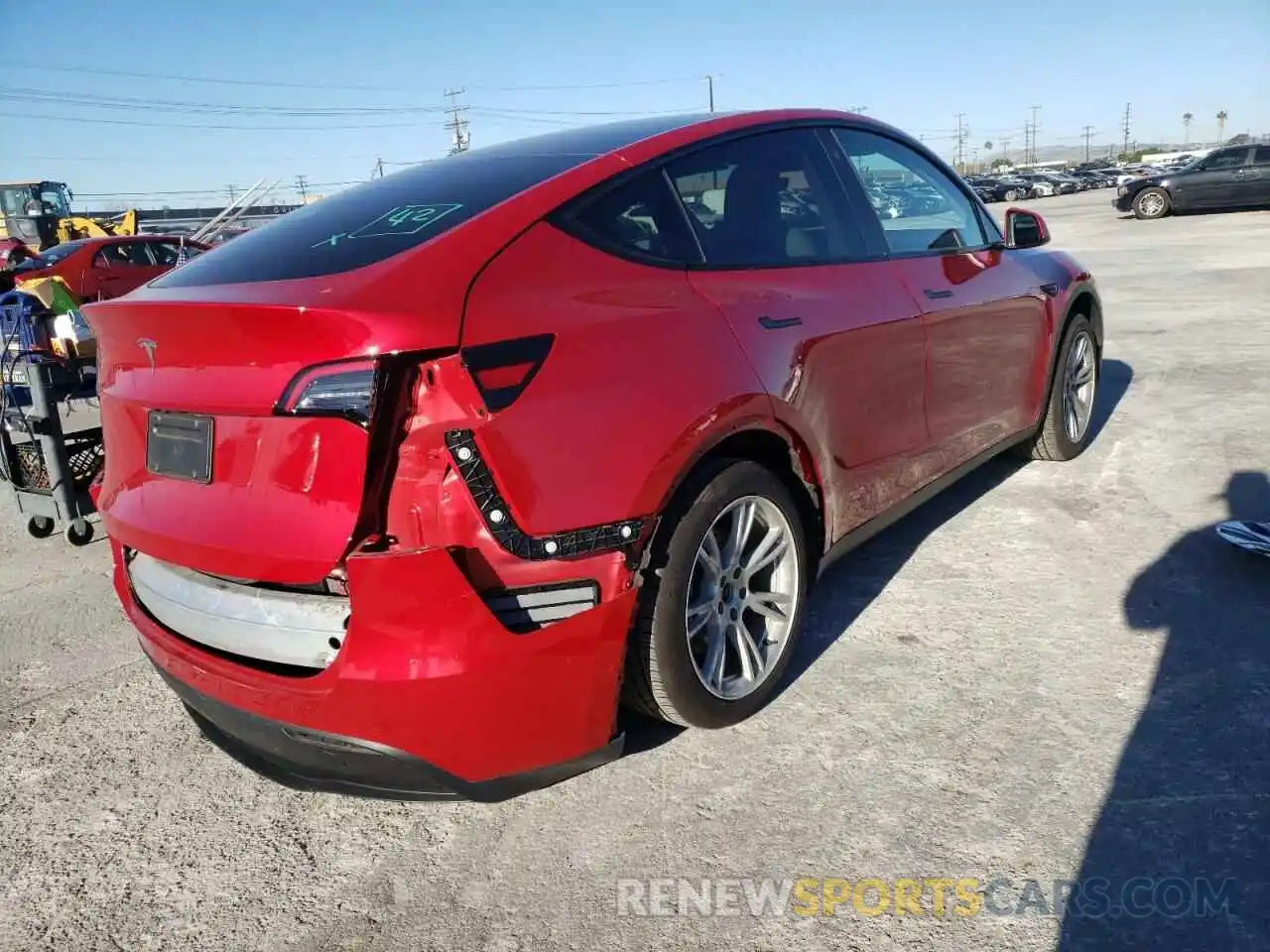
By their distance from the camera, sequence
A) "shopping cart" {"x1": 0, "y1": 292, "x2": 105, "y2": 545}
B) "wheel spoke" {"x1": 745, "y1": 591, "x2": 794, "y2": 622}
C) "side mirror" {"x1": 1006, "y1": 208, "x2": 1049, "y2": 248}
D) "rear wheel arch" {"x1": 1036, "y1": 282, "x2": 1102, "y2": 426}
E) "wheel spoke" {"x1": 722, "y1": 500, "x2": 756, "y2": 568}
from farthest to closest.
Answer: "rear wheel arch" {"x1": 1036, "y1": 282, "x2": 1102, "y2": 426} → "side mirror" {"x1": 1006, "y1": 208, "x2": 1049, "y2": 248} → "shopping cart" {"x1": 0, "y1": 292, "x2": 105, "y2": 545} → "wheel spoke" {"x1": 745, "y1": 591, "x2": 794, "y2": 622} → "wheel spoke" {"x1": 722, "y1": 500, "x2": 756, "y2": 568}

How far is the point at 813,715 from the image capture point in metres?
2.80

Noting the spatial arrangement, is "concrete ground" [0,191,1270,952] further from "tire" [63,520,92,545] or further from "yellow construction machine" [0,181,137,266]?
"yellow construction machine" [0,181,137,266]

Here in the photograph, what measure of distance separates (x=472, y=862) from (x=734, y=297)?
1.61 meters

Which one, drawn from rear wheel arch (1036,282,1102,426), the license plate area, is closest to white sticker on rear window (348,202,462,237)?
the license plate area

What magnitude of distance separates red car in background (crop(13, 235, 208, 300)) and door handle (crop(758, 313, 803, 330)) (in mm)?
13531

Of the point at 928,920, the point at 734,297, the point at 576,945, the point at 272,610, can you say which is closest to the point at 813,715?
the point at 928,920

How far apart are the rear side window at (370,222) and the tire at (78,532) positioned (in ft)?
7.42

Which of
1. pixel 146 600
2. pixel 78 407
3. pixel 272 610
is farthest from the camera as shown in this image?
pixel 78 407

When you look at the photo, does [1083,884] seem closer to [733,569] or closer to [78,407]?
[733,569]

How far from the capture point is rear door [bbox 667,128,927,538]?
271cm

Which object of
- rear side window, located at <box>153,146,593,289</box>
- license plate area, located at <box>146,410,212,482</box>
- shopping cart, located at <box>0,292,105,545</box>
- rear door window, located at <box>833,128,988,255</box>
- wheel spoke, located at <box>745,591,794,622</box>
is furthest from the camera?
shopping cart, located at <box>0,292,105,545</box>

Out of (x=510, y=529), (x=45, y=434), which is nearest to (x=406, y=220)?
(x=510, y=529)

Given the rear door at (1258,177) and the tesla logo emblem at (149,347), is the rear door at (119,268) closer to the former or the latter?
the tesla logo emblem at (149,347)

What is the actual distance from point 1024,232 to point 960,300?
887 mm
